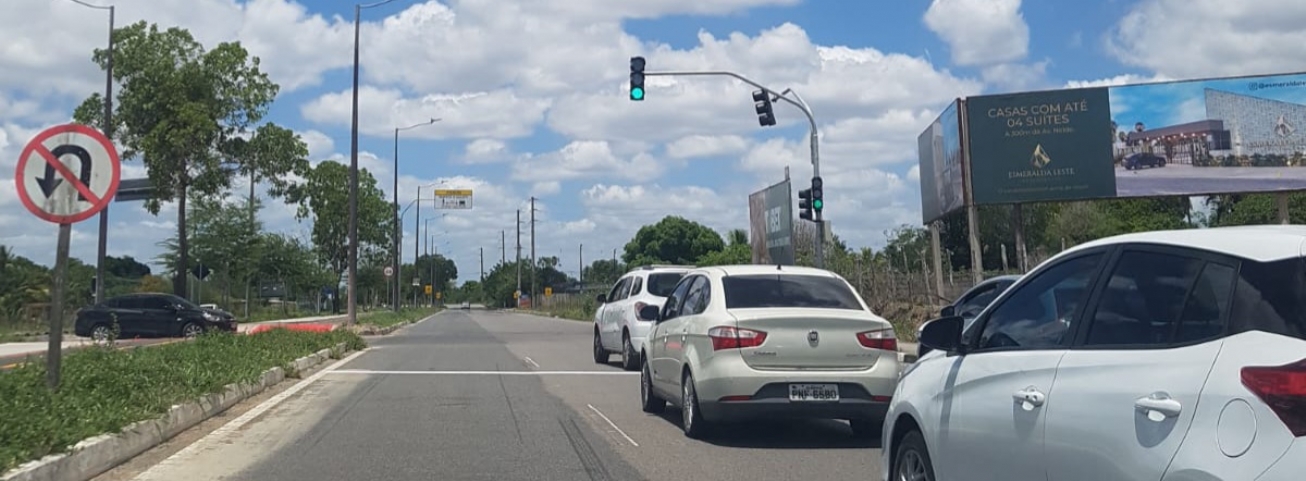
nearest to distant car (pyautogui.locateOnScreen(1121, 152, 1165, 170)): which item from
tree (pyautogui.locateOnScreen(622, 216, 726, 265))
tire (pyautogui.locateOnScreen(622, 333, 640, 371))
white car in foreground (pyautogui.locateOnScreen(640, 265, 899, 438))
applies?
tire (pyautogui.locateOnScreen(622, 333, 640, 371))

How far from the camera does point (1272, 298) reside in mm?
3521

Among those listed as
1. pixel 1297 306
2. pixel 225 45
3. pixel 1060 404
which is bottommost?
pixel 1060 404

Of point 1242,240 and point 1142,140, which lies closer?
point 1242,240

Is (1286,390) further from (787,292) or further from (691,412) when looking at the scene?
(787,292)

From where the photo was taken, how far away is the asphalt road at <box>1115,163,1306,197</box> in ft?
99.5

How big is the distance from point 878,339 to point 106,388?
280 inches

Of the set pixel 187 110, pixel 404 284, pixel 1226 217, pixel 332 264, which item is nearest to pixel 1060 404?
pixel 187 110

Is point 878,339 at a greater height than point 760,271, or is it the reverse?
point 760,271

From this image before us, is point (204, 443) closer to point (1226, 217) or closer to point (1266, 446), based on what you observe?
point (1266, 446)

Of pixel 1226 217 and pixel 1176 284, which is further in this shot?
pixel 1226 217

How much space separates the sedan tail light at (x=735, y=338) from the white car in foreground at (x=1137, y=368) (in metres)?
3.91

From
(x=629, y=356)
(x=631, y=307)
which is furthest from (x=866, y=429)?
(x=629, y=356)

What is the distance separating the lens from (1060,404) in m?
4.22

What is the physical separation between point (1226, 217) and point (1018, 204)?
19.5 metres
